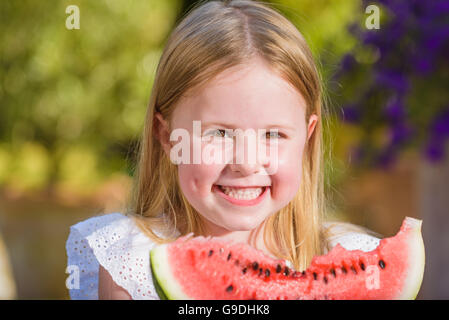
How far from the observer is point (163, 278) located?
137cm

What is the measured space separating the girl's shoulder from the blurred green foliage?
4037 mm

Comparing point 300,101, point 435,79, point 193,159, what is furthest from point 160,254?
point 435,79

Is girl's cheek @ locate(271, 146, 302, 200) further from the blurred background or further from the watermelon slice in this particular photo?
the blurred background

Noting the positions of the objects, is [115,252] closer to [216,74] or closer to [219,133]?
[219,133]

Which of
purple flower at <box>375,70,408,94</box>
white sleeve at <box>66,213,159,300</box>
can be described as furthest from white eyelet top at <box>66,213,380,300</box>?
purple flower at <box>375,70,408,94</box>

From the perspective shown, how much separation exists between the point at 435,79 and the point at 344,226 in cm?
202

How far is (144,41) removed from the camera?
6180 millimetres

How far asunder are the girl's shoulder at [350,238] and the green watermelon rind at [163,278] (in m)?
0.49

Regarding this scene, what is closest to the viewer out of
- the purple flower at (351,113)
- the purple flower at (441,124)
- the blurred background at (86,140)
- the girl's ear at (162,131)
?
the girl's ear at (162,131)

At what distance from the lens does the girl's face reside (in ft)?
4.54

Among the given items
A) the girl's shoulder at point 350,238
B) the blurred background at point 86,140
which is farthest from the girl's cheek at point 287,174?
the blurred background at point 86,140

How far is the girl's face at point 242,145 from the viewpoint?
1384 millimetres

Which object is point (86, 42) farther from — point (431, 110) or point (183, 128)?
point (183, 128)

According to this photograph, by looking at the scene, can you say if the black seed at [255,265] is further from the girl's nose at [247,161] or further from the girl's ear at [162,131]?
the girl's ear at [162,131]
